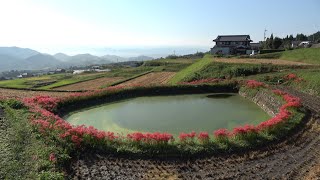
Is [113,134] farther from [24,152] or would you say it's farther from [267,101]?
[267,101]

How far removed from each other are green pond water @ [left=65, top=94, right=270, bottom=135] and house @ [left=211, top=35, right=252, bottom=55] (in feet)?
129

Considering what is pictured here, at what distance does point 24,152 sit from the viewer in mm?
14078

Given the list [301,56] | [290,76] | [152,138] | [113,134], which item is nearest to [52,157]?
[113,134]

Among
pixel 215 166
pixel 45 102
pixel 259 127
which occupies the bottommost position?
pixel 215 166

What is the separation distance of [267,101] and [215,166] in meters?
13.8

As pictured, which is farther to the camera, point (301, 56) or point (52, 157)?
point (301, 56)

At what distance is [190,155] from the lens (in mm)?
14742

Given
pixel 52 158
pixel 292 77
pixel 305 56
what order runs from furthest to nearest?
1. pixel 305 56
2. pixel 292 77
3. pixel 52 158

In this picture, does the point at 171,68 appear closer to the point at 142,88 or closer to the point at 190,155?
the point at 142,88

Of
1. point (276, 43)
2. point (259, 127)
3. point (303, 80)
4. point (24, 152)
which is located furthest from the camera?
point (276, 43)

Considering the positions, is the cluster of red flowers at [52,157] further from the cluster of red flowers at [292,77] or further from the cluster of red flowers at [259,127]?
the cluster of red flowers at [292,77]

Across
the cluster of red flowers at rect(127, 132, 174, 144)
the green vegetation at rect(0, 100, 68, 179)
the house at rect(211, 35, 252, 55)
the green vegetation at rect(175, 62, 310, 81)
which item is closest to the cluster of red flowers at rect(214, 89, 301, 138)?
the cluster of red flowers at rect(127, 132, 174, 144)

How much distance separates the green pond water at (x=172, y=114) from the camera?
20.4 metres

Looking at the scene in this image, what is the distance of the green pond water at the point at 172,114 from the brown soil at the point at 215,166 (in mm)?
4646
